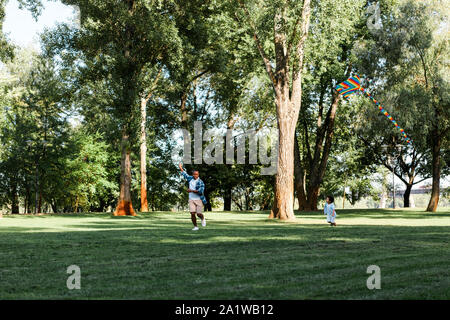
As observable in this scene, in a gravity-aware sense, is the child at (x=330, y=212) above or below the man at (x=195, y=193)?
below

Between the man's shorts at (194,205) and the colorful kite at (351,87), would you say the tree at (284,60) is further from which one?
the colorful kite at (351,87)

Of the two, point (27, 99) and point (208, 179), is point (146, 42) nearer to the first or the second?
point (27, 99)

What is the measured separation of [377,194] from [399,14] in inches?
1320

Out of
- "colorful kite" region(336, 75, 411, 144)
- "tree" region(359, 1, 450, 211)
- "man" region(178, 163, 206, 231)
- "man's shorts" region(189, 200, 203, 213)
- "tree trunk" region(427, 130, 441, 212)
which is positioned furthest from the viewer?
"tree trunk" region(427, 130, 441, 212)

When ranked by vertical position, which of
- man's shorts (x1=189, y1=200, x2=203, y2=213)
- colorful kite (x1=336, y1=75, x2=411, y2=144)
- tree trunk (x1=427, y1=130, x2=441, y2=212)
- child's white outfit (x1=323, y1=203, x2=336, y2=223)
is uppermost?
colorful kite (x1=336, y1=75, x2=411, y2=144)

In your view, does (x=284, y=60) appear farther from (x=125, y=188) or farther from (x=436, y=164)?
(x=436, y=164)

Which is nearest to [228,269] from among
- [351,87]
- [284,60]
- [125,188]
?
[284,60]

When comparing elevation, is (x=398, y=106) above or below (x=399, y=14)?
below

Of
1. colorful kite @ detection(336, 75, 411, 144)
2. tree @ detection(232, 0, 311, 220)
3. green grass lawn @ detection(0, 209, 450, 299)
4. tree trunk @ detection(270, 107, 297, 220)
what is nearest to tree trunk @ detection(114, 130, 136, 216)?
tree @ detection(232, 0, 311, 220)

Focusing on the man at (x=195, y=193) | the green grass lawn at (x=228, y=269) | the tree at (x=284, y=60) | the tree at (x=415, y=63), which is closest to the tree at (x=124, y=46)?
the tree at (x=284, y=60)

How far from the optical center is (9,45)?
23.4 m

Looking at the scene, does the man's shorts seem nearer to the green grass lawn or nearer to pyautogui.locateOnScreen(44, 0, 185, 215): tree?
the green grass lawn

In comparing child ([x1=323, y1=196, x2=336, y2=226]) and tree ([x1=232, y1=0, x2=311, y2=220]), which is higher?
tree ([x1=232, y1=0, x2=311, y2=220])

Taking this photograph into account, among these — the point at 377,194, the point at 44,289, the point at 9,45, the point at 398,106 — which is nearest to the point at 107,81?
the point at 9,45
